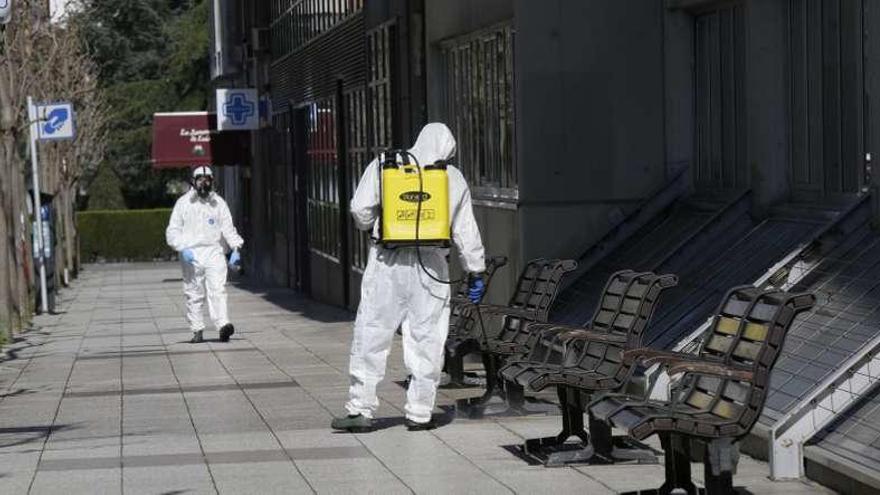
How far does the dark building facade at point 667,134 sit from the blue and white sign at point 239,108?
1731 centimetres

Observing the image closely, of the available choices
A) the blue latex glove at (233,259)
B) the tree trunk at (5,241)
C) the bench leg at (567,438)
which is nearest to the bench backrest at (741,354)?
the bench leg at (567,438)

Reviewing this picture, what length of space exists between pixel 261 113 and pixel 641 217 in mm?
26903

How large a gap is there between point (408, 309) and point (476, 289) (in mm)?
588

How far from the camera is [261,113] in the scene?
43.7 m

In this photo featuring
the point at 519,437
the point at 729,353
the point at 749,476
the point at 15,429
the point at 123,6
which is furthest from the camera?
the point at 123,6

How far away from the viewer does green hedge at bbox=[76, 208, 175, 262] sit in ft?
253

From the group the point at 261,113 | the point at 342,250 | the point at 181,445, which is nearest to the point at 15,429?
the point at 181,445

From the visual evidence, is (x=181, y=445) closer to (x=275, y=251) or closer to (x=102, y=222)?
(x=275, y=251)

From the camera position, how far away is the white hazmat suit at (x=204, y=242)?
22.6 m

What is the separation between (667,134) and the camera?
17.6 meters

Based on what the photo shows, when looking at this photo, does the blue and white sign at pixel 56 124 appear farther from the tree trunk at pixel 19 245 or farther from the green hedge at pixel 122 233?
the green hedge at pixel 122 233

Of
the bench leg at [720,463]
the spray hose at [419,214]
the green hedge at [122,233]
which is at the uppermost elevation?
the spray hose at [419,214]

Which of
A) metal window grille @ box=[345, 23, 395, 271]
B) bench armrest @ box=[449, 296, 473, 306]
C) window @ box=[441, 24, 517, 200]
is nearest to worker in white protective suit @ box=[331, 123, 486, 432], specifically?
bench armrest @ box=[449, 296, 473, 306]

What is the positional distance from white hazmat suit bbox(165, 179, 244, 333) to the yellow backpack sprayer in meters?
10.6
